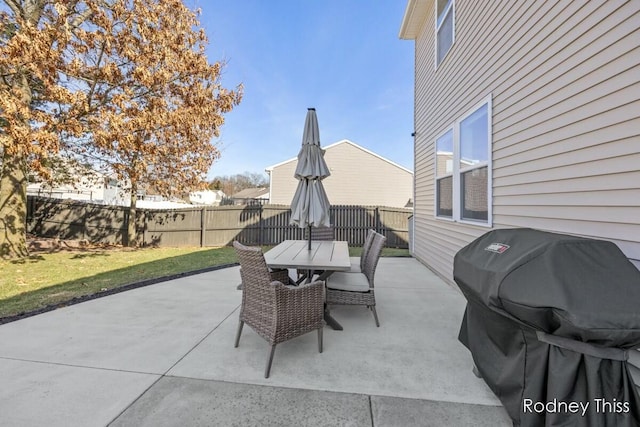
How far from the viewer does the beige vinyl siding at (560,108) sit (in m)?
1.87

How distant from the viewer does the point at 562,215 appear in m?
2.39

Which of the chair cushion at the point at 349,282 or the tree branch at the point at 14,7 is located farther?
the tree branch at the point at 14,7

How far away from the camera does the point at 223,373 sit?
7.25 feet

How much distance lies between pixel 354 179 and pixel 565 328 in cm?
1661

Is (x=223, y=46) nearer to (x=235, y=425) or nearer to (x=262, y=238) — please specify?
(x=262, y=238)

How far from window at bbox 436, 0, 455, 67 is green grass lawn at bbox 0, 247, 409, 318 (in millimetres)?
5172

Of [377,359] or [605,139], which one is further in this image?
[377,359]

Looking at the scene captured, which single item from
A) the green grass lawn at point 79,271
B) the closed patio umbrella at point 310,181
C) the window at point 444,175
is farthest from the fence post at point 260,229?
the closed patio umbrella at point 310,181

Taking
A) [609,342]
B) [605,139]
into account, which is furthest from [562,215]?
[609,342]

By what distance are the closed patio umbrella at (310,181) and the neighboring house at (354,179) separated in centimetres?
1343

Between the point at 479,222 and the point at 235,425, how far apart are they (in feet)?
12.0

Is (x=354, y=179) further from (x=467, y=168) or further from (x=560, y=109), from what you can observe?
(x=560, y=109)

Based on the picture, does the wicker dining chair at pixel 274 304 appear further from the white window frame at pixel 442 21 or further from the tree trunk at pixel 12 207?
the tree trunk at pixel 12 207

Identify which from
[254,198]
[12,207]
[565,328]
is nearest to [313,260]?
[565,328]
